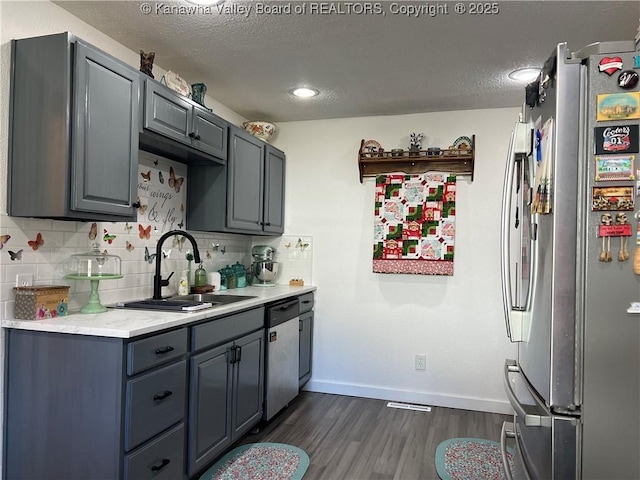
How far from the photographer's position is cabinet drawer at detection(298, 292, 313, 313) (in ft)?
11.9

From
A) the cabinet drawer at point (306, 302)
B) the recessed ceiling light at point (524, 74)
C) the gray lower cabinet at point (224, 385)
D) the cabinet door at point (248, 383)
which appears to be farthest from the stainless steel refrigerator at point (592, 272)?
the cabinet drawer at point (306, 302)

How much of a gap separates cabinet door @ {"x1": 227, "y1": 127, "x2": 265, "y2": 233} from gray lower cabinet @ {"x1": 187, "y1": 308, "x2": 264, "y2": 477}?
2.47 ft

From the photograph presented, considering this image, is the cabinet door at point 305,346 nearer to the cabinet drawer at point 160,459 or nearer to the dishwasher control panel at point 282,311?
the dishwasher control panel at point 282,311

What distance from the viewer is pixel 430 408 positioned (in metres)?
3.54

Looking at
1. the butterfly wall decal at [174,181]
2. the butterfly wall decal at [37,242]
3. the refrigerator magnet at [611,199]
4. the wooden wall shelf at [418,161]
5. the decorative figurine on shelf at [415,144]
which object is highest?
the decorative figurine on shelf at [415,144]

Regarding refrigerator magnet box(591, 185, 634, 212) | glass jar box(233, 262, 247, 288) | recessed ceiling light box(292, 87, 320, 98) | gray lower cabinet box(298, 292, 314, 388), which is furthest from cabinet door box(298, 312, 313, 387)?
refrigerator magnet box(591, 185, 634, 212)

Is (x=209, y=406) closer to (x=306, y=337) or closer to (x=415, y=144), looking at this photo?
(x=306, y=337)

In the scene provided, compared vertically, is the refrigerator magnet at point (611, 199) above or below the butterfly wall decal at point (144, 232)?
above

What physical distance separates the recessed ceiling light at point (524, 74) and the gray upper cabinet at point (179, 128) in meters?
1.87

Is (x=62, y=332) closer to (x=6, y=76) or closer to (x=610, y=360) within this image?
(x=6, y=76)

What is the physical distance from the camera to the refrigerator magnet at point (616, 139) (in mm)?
1398

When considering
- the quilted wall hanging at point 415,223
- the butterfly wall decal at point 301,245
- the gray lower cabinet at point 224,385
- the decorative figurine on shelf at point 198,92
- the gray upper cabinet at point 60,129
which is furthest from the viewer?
the butterfly wall decal at point 301,245

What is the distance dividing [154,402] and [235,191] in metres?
1.62

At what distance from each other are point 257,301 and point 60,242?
1137 millimetres
